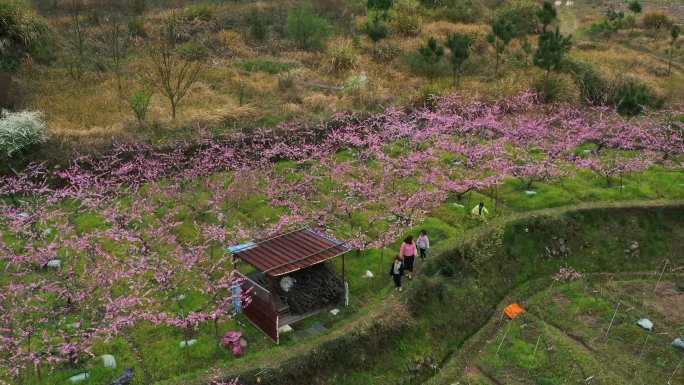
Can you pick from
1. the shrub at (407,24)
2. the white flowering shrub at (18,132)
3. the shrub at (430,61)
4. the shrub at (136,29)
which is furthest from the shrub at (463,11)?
the white flowering shrub at (18,132)

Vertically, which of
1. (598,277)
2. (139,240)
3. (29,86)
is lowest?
(598,277)

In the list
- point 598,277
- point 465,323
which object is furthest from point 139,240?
point 598,277

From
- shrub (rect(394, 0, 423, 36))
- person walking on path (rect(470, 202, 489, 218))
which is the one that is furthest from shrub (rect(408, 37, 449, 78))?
person walking on path (rect(470, 202, 489, 218))

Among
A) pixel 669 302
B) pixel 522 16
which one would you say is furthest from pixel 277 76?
pixel 522 16

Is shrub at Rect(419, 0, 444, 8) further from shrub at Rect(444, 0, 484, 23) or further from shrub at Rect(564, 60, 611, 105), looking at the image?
shrub at Rect(564, 60, 611, 105)

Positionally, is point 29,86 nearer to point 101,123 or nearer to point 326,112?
point 101,123
